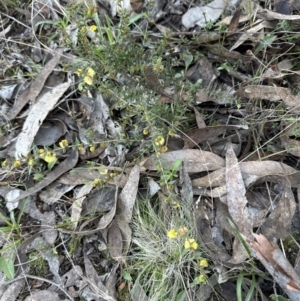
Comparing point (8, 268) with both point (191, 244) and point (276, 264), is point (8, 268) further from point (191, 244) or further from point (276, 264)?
point (276, 264)

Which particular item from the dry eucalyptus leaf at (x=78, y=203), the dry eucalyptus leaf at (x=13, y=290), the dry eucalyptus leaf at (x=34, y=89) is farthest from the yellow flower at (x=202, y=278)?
the dry eucalyptus leaf at (x=34, y=89)

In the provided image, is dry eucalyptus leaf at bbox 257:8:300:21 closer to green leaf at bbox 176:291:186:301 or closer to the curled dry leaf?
the curled dry leaf

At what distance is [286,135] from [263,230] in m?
0.39

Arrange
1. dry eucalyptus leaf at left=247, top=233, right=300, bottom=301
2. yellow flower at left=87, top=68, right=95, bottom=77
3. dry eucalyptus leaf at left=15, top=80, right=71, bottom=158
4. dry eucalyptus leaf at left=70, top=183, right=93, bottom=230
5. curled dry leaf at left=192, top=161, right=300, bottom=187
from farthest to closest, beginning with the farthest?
dry eucalyptus leaf at left=15, top=80, right=71, bottom=158 < dry eucalyptus leaf at left=70, top=183, right=93, bottom=230 < curled dry leaf at left=192, top=161, right=300, bottom=187 < yellow flower at left=87, top=68, right=95, bottom=77 < dry eucalyptus leaf at left=247, top=233, right=300, bottom=301

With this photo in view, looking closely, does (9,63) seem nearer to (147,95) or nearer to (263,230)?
(147,95)

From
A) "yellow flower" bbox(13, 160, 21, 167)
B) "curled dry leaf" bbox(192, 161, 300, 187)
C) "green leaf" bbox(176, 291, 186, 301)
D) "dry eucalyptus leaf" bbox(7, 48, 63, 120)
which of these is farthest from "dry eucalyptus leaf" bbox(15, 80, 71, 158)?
"green leaf" bbox(176, 291, 186, 301)

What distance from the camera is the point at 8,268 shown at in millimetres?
1765

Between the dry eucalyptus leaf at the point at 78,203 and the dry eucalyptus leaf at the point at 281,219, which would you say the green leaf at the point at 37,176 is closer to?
the dry eucalyptus leaf at the point at 78,203

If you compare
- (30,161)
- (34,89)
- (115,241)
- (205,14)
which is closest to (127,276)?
(115,241)

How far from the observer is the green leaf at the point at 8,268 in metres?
1.76

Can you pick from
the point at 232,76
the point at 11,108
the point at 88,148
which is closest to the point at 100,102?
the point at 88,148

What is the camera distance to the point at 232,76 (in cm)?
191

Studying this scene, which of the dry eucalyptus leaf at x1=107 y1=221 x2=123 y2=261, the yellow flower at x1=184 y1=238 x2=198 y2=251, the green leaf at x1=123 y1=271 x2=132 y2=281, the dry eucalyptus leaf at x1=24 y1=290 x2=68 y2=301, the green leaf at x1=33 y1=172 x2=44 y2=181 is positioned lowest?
the dry eucalyptus leaf at x1=24 y1=290 x2=68 y2=301

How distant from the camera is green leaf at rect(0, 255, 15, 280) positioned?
1.76 m
